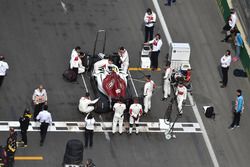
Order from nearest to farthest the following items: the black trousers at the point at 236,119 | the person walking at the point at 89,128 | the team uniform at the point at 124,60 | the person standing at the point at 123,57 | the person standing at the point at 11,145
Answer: the person standing at the point at 11,145, the person walking at the point at 89,128, the black trousers at the point at 236,119, the person standing at the point at 123,57, the team uniform at the point at 124,60

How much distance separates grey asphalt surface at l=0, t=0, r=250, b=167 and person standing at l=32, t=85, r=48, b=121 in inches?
44.2

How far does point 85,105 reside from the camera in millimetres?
41500

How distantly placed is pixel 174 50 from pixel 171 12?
214 inches

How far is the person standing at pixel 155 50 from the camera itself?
4491cm

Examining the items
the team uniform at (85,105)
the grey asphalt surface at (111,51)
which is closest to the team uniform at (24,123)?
the grey asphalt surface at (111,51)

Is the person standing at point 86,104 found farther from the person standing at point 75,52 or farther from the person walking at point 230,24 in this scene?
the person walking at point 230,24

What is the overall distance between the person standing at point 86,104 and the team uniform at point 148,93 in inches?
90.8

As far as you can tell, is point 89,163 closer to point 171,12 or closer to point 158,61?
point 158,61

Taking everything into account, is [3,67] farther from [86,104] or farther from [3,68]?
[86,104]

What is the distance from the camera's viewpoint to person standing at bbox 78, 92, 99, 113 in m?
41.4

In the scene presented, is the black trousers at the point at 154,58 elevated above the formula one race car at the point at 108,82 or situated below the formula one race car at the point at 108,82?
above

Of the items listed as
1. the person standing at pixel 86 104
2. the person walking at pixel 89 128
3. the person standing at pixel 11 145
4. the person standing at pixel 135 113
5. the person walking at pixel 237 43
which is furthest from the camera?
the person walking at pixel 237 43

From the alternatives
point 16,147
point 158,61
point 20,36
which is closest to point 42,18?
point 20,36

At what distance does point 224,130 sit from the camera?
1665 inches
